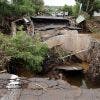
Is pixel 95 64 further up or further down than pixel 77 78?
further up

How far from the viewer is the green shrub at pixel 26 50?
11.2 meters

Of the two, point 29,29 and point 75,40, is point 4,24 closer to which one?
point 29,29

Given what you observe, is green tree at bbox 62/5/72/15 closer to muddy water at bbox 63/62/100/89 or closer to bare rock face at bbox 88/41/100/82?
muddy water at bbox 63/62/100/89

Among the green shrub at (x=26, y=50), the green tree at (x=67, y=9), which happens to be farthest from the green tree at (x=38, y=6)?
the green shrub at (x=26, y=50)

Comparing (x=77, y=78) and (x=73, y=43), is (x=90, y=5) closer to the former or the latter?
(x=73, y=43)

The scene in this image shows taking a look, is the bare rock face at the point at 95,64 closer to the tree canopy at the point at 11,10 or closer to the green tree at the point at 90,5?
the tree canopy at the point at 11,10

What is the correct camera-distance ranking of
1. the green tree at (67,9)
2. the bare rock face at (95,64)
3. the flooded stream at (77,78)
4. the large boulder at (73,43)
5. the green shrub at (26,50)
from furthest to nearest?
the green tree at (67,9) → the large boulder at (73,43) → the flooded stream at (77,78) → the bare rock face at (95,64) → the green shrub at (26,50)

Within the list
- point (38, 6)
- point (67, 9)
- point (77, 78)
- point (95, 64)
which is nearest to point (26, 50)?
point (77, 78)

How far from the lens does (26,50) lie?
456 inches

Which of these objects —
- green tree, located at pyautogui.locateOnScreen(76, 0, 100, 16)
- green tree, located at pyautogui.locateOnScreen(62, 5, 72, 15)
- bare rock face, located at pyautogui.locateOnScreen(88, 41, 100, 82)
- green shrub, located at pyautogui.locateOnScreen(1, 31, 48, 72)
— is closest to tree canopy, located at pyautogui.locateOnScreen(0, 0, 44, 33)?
green shrub, located at pyautogui.locateOnScreen(1, 31, 48, 72)

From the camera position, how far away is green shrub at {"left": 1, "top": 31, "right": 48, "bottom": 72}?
1118 centimetres

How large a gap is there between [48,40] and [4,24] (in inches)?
201

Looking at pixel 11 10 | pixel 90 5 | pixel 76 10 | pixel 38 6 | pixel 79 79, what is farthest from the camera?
pixel 90 5

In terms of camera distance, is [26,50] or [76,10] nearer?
[26,50]
